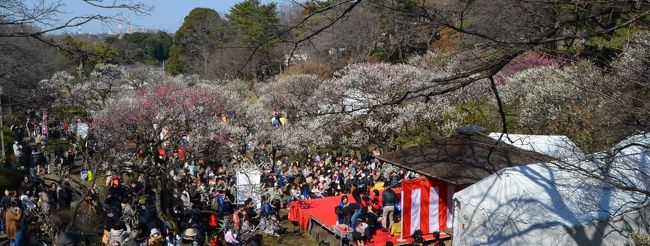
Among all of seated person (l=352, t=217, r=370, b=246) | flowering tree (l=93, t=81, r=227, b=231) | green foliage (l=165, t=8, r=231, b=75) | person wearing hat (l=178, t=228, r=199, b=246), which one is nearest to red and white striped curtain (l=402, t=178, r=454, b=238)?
seated person (l=352, t=217, r=370, b=246)

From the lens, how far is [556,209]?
7.27 meters

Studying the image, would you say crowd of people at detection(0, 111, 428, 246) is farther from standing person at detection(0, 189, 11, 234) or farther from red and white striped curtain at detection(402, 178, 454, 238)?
red and white striped curtain at detection(402, 178, 454, 238)

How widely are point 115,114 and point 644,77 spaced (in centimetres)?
1700

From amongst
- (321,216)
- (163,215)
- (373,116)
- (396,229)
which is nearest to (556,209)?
(396,229)

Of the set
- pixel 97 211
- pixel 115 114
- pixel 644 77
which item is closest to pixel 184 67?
pixel 115 114

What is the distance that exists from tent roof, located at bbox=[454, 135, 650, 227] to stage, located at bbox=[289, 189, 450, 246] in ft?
8.75

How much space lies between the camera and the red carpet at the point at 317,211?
11.2 metres

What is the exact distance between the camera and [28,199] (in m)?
11.0

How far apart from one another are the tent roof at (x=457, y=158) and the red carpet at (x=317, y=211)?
1.73 m

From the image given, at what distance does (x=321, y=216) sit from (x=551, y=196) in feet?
17.7

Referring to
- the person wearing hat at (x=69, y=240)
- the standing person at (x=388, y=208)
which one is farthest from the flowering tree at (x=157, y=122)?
the person wearing hat at (x=69, y=240)

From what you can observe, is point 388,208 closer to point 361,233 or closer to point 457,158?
point 361,233

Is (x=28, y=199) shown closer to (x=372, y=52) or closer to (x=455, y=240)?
(x=455, y=240)

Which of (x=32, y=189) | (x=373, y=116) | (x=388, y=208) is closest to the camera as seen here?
(x=388, y=208)
